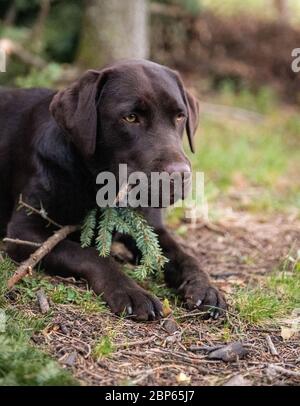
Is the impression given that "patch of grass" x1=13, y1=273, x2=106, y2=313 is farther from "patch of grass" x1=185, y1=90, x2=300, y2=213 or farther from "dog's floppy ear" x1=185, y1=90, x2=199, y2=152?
"patch of grass" x1=185, y1=90, x2=300, y2=213

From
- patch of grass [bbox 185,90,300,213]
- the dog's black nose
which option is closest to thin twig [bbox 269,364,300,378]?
the dog's black nose

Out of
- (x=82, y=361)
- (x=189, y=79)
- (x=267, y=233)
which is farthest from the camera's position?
(x=189, y=79)

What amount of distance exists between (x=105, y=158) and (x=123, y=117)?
0.26m

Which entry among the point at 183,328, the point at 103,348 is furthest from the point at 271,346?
the point at 103,348

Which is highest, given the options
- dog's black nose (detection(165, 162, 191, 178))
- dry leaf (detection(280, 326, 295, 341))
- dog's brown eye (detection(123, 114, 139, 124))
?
dog's brown eye (detection(123, 114, 139, 124))

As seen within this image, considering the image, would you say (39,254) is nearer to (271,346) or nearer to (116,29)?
(271,346)

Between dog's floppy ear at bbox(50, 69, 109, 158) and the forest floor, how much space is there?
31.1 inches

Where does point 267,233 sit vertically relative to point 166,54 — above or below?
below

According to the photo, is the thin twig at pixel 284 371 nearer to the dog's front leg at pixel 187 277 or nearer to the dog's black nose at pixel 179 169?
the dog's front leg at pixel 187 277

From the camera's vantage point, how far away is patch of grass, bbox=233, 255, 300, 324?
3.74 m

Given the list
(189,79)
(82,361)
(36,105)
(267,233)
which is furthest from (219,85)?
(82,361)

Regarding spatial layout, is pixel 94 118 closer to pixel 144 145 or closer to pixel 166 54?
pixel 144 145

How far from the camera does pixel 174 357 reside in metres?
3.21

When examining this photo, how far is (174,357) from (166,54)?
8.03 meters
